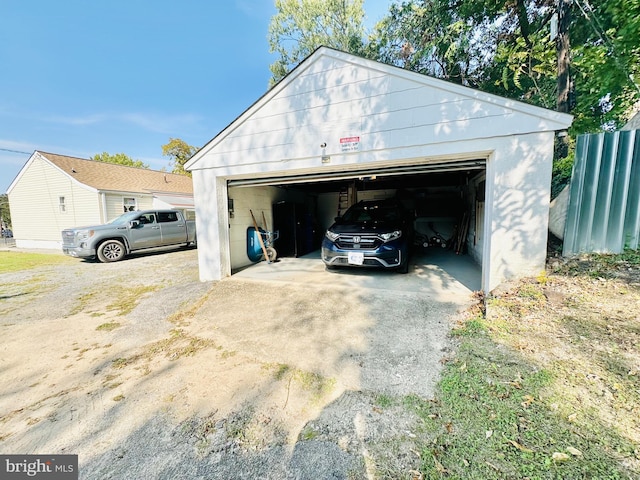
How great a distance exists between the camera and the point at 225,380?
7.88 ft

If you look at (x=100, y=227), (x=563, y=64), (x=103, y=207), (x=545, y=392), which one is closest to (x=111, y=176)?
(x=103, y=207)

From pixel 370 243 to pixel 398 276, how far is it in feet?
3.20

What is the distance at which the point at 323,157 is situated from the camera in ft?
15.8

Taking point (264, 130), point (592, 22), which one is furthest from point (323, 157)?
point (592, 22)

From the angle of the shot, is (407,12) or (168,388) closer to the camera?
(168,388)

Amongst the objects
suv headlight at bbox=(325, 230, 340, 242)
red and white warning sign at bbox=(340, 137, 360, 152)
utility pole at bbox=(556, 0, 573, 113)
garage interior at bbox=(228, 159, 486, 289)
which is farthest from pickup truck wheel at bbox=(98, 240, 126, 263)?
utility pole at bbox=(556, 0, 573, 113)

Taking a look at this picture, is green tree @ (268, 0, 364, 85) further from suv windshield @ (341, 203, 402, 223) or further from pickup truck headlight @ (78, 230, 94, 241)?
pickup truck headlight @ (78, 230, 94, 241)

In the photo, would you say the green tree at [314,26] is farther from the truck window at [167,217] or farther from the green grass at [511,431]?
the green grass at [511,431]

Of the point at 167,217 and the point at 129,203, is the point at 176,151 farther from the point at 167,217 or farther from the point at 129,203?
the point at 167,217

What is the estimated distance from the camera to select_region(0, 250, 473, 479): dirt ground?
1638 millimetres

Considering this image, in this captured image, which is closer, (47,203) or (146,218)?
(146,218)

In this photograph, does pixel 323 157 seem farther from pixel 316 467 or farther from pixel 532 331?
pixel 316 467

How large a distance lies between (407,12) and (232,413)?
1320cm

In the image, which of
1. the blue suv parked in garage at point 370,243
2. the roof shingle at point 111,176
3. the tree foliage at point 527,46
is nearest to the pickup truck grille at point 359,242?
the blue suv parked in garage at point 370,243
